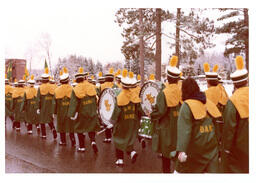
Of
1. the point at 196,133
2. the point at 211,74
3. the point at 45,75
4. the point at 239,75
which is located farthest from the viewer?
the point at 45,75

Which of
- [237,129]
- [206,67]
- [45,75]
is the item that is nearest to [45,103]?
[45,75]

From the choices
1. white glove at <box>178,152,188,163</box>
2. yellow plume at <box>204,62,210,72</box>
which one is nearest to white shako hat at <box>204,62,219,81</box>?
yellow plume at <box>204,62,210,72</box>

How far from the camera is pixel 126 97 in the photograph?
609 centimetres

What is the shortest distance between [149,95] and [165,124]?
161 centimetres

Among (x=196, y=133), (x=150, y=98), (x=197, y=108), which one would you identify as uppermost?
(x=197, y=108)

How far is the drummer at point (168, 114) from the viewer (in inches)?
203

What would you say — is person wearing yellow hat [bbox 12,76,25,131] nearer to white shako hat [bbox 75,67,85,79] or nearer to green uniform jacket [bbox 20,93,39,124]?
green uniform jacket [bbox 20,93,39,124]

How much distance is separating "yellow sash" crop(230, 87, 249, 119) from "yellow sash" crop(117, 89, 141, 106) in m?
2.39

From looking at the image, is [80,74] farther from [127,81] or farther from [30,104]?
[30,104]

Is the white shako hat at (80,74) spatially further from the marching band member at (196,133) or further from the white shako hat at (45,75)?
the marching band member at (196,133)

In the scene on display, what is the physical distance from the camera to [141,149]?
7.74 m
